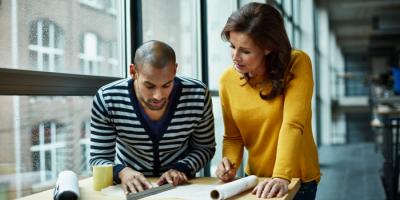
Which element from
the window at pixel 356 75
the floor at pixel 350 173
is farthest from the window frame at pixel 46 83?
the window at pixel 356 75

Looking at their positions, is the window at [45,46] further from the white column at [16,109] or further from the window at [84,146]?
the window at [84,146]

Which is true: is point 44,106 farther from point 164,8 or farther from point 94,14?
point 164,8

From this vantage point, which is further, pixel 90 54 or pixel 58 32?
pixel 90 54

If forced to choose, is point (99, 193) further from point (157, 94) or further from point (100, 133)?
point (157, 94)

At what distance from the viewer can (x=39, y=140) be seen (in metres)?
1.63

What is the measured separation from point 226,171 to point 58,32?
0.78 metres

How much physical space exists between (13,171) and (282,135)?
0.84 m

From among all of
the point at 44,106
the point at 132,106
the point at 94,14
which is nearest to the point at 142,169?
the point at 132,106

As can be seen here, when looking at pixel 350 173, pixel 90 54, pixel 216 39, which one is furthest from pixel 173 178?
pixel 350 173

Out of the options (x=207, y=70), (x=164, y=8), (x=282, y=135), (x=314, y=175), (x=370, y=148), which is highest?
(x=164, y=8)

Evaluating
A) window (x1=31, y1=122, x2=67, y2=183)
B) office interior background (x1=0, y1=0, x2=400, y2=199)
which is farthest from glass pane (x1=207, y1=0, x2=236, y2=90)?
window (x1=31, y1=122, x2=67, y2=183)

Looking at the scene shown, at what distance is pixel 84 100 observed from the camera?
1.88 m

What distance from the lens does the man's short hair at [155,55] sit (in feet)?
4.58

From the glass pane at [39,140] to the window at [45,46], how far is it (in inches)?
4.5
